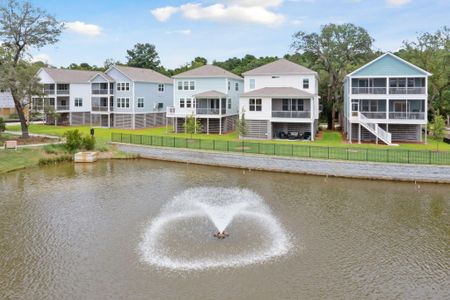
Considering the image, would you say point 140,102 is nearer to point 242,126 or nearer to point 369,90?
point 242,126

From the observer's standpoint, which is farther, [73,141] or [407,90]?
[407,90]

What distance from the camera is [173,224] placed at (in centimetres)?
2097

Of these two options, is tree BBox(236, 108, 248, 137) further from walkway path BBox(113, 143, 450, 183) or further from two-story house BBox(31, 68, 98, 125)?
two-story house BBox(31, 68, 98, 125)

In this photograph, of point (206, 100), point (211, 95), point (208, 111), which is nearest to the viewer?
point (211, 95)

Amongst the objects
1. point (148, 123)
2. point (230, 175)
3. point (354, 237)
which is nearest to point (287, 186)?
point (230, 175)

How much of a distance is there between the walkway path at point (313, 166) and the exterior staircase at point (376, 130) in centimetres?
1268

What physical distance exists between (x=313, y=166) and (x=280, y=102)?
17.2 meters

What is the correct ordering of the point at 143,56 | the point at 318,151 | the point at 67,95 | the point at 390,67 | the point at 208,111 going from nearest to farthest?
the point at 318,151 < the point at 390,67 < the point at 208,111 < the point at 67,95 < the point at 143,56

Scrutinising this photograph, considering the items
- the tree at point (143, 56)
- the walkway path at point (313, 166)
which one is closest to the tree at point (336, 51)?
the walkway path at point (313, 166)

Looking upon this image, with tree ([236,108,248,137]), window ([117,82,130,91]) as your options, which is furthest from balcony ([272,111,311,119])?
window ([117,82,130,91])

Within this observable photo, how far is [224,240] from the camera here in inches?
736

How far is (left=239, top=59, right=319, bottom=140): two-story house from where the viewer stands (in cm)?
4766

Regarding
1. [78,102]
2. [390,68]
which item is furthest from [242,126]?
[78,102]

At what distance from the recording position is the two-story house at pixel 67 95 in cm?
6775
